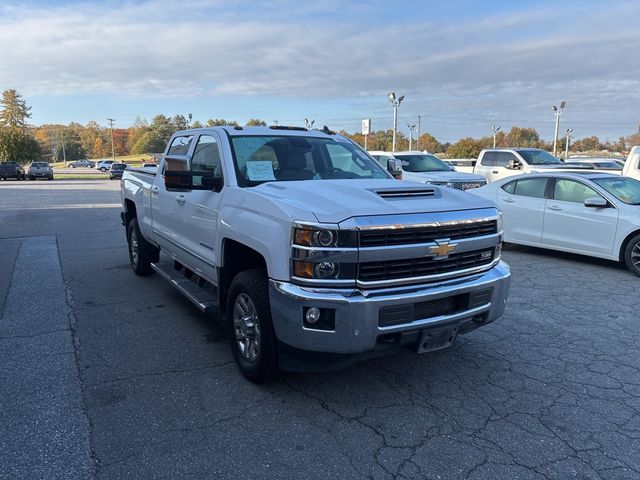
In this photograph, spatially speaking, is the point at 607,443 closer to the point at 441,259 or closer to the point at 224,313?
the point at 441,259

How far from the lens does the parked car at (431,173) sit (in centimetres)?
1230

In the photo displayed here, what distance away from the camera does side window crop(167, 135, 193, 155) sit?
577cm

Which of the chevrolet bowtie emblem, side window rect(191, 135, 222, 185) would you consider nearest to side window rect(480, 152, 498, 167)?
side window rect(191, 135, 222, 185)

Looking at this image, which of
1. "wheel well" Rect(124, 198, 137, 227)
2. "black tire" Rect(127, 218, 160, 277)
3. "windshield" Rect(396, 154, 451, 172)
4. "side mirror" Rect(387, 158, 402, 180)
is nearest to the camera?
"side mirror" Rect(387, 158, 402, 180)

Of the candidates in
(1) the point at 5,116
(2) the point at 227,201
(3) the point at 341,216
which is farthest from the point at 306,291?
(1) the point at 5,116

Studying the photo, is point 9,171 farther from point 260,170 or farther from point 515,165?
point 260,170

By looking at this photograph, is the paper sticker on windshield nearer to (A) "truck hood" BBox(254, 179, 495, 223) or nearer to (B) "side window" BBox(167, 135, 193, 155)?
(A) "truck hood" BBox(254, 179, 495, 223)

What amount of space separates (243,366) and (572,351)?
3.02 m

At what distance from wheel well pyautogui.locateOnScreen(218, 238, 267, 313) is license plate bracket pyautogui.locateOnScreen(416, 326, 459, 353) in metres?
1.42

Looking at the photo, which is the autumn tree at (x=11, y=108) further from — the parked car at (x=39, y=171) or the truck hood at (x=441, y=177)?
the truck hood at (x=441, y=177)

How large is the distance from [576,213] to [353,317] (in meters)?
6.48

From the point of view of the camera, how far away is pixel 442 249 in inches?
140

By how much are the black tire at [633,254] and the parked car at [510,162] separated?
9.16 meters

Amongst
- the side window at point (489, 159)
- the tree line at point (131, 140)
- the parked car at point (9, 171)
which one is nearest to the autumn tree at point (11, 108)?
the tree line at point (131, 140)
